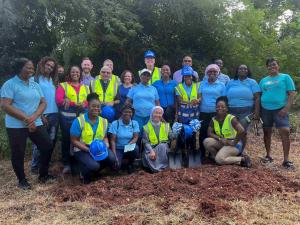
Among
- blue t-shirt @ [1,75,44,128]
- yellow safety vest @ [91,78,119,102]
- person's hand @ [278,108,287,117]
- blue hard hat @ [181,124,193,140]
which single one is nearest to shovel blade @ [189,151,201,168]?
blue hard hat @ [181,124,193,140]

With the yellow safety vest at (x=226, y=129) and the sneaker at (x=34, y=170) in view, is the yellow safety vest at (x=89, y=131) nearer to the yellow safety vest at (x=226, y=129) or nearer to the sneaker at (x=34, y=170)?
the sneaker at (x=34, y=170)

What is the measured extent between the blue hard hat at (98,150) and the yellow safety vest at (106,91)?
1.06m

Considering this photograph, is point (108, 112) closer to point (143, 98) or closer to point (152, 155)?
point (143, 98)

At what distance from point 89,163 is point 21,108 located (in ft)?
4.49

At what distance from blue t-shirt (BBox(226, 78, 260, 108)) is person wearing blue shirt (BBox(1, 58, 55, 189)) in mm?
3434

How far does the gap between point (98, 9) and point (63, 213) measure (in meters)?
5.93

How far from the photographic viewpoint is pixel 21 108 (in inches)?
226

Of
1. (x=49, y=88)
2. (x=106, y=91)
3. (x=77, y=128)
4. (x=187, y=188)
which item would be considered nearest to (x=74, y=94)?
(x=49, y=88)

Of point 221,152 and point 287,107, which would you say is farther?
point 287,107

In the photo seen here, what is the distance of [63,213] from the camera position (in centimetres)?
499

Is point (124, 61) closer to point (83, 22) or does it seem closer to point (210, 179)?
point (83, 22)

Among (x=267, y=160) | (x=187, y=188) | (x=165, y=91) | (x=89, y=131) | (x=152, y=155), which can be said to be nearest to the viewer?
(x=187, y=188)

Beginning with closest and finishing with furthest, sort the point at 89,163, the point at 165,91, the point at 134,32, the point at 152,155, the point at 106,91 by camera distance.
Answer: the point at 89,163 < the point at 152,155 < the point at 106,91 < the point at 165,91 < the point at 134,32

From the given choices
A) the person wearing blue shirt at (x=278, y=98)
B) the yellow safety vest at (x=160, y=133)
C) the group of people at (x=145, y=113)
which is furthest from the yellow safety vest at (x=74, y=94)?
the person wearing blue shirt at (x=278, y=98)
